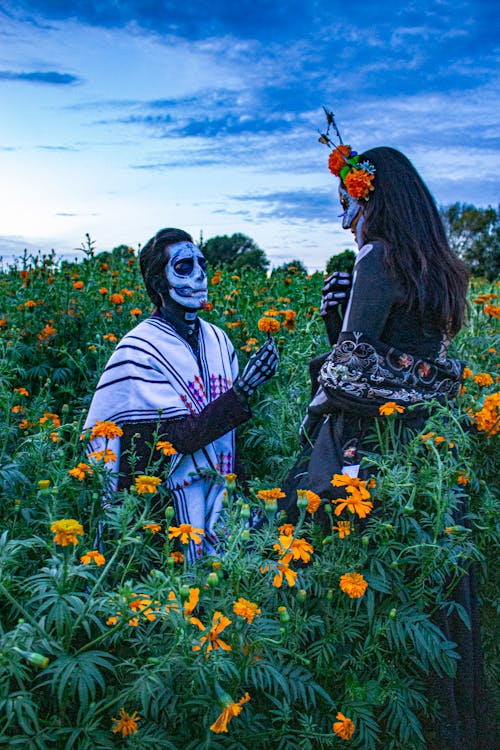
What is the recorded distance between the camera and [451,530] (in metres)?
2.15

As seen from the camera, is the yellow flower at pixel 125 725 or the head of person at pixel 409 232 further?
the head of person at pixel 409 232

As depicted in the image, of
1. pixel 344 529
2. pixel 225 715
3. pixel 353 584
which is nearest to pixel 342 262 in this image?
pixel 344 529

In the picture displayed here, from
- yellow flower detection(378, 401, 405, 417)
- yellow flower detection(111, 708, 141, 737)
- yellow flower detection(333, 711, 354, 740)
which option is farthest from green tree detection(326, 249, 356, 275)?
yellow flower detection(111, 708, 141, 737)

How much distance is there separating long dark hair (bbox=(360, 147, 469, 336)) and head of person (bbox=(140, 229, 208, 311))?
756 millimetres

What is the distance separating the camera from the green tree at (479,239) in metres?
19.5

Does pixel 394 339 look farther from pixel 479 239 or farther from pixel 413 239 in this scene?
pixel 479 239

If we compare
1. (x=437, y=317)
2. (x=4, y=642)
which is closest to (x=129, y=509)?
(x=4, y=642)

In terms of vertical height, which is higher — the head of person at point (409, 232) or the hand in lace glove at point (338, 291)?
the head of person at point (409, 232)

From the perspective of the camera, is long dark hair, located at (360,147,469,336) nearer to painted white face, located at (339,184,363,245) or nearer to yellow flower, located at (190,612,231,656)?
painted white face, located at (339,184,363,245)

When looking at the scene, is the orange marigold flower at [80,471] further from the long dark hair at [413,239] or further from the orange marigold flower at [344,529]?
the long dark hair at [413,239]

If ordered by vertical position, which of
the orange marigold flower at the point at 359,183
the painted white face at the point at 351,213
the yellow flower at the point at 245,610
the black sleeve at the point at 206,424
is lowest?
the yellow flower at the point at 245,610

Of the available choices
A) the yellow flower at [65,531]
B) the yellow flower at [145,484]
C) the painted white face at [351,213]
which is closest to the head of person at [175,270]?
the painted white face at [351,213]

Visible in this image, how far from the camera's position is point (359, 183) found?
2695 millimetres

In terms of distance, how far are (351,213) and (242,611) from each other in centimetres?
167
